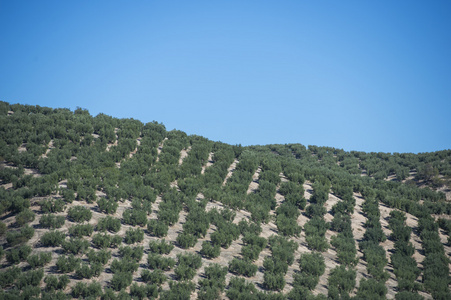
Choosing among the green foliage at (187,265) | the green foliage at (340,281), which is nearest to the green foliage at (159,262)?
the green foliage at (187,265)

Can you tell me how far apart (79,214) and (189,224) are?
217 inches

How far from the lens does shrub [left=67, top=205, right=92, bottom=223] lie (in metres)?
16.8

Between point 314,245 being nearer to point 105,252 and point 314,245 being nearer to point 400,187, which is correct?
point 105,252

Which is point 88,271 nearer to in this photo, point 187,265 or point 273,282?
point 187,265

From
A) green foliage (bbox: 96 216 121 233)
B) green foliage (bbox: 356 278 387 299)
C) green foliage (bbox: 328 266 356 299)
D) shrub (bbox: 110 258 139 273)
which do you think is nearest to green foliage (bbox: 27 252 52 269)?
shrub (bbox: 110 258 139 273)

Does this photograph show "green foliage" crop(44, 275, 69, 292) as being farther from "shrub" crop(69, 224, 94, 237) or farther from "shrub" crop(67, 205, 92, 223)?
"shrub" crop(67, 205, 92, 223)

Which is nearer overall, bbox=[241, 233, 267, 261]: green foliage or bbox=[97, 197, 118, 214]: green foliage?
bbox=[241, 233, 267, 261]: green foliage

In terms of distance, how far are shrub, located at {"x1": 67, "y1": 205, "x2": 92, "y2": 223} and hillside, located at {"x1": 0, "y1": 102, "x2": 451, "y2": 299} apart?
0.05 metres

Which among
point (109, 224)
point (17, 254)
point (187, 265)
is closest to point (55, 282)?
point (17, 254)

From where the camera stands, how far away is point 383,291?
53.8 ft

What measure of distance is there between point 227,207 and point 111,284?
33.5 ft

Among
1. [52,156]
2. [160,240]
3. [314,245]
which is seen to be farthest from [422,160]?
[52,156]

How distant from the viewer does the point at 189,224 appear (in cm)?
1888

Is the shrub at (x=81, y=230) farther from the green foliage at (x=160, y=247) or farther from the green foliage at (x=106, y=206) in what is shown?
the green foliage at (x=160, y=247)
